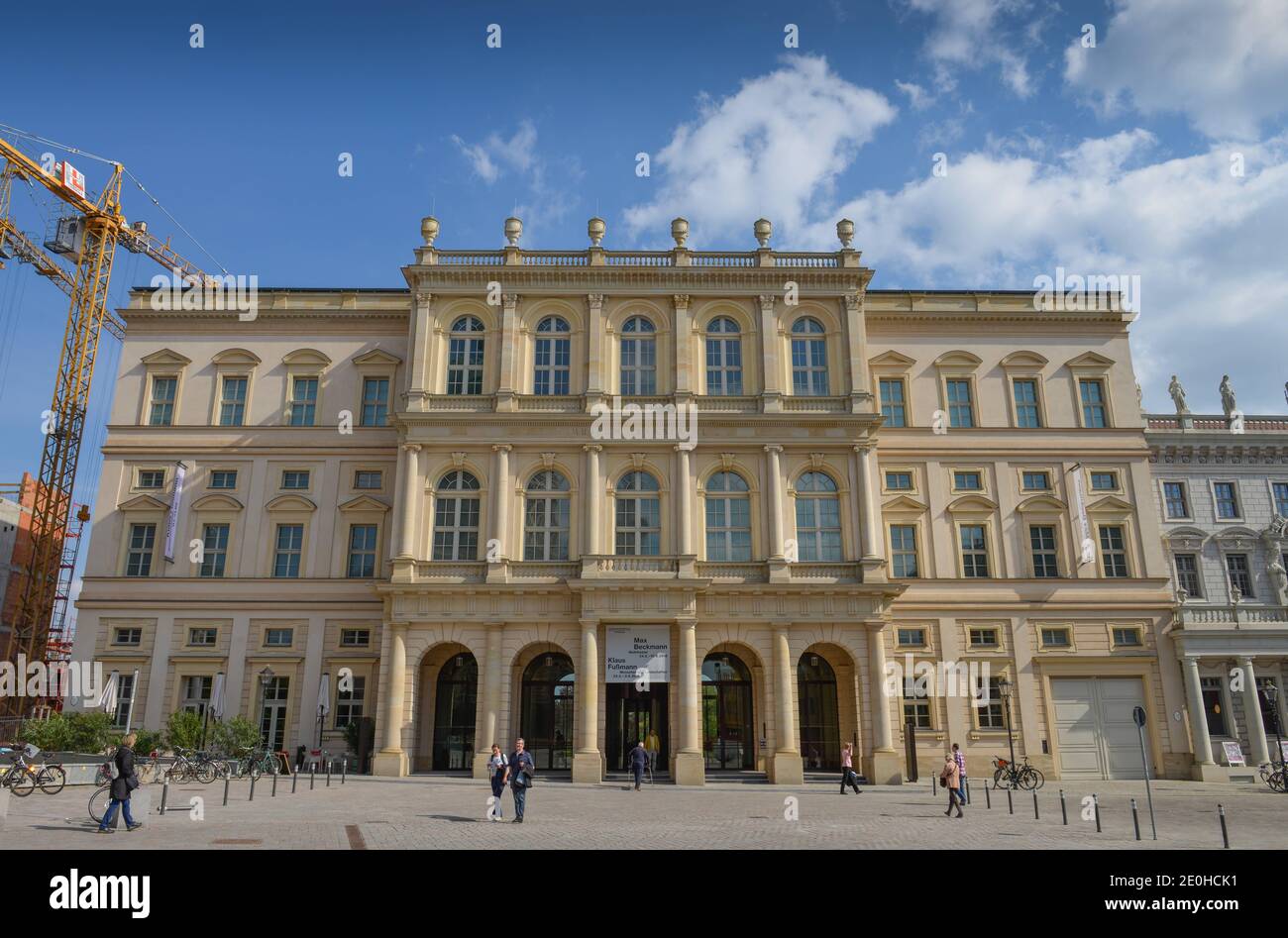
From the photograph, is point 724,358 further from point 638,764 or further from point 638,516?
point 638,764

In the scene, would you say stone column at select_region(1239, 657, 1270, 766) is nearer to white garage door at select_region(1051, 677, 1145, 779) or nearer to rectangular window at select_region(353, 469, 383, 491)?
white garage door at select_region(1051, 677, 1145, 779)

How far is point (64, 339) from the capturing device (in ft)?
172

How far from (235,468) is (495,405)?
12.6 m

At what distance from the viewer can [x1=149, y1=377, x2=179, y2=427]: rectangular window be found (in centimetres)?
4162

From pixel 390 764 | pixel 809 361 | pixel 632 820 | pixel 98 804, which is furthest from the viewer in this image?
pixel 809 361

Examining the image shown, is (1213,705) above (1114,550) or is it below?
below

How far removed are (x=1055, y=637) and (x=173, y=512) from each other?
38290 millimetres

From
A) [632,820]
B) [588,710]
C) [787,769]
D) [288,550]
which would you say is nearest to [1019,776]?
[787,769]

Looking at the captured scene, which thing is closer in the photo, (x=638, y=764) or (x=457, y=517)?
(x=638, y=764)

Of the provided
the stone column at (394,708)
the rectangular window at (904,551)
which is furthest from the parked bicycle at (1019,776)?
the stone column at (394,708)

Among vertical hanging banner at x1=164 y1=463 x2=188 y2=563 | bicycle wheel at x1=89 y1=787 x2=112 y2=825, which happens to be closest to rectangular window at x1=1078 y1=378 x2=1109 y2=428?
bicycle wheel at x1=89 y1=787 x2=112 y2=825

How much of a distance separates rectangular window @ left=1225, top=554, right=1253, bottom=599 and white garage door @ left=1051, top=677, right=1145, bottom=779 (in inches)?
341

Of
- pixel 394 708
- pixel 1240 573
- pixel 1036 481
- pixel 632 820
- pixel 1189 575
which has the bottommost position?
pixel 632 820

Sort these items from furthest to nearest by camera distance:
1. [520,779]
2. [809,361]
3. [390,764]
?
[809,361]
[390,764]
[520,779]
